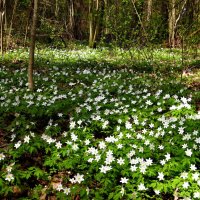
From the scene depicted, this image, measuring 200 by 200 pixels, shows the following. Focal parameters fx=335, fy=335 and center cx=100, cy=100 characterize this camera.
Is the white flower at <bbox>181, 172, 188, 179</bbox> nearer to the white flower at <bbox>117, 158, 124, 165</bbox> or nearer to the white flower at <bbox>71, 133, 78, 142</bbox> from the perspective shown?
the white flower at <bbox>117, 158, 124, 165</bbox>

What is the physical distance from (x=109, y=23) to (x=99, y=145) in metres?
13.4

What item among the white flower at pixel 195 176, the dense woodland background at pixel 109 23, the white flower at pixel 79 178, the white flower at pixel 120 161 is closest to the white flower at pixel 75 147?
the white flower at pixel 79 178

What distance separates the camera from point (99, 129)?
22.7ft

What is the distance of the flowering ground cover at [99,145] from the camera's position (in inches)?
202

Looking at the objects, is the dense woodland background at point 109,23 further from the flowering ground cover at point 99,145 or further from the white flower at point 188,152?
the white flower at point 188,152

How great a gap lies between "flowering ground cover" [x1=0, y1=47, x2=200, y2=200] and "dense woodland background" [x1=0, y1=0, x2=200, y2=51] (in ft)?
10.6

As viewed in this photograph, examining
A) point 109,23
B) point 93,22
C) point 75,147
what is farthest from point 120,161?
point 93,22

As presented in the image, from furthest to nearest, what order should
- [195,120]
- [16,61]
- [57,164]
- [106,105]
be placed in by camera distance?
[16,61] < [106,105] < [195,120] < [57,164]

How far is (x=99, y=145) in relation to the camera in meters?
5.92

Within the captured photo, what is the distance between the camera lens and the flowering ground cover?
5.12 m

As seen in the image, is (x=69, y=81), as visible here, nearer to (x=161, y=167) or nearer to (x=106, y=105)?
(x=106, y=105)

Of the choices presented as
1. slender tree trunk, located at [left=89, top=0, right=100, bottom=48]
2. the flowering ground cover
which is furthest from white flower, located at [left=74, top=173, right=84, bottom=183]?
slender tree trunk, located at [left=89, top=0, right=100, bottom=48]

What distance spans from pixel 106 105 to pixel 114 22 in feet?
40.3

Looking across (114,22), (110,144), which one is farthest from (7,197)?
(114,22)
